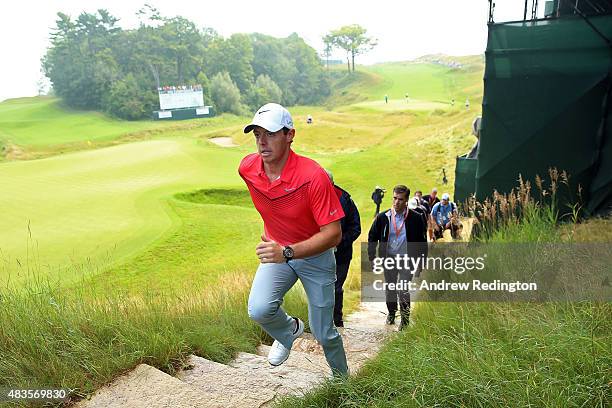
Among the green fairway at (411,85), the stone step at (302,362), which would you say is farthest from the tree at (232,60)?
the stone step at (302,362)

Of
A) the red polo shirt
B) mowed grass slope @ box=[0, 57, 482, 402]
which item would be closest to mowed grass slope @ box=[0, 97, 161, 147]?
mowed grass slope @ box=[0, 57, 482, 402]

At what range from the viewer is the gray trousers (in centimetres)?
308

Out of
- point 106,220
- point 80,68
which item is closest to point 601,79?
point 106,220

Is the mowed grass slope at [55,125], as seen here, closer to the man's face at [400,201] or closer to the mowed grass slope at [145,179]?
the mowed grass slope at [145,179]

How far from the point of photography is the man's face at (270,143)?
2963mm

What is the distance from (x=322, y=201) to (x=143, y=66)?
329 feet

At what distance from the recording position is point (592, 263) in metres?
3.73

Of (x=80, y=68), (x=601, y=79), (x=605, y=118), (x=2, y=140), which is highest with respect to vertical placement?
(x=80, y=68)

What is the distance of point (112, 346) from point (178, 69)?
335 feet

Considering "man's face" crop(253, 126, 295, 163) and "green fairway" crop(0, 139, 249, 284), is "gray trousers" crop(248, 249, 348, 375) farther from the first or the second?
"green fairway" crop(0, 139, 249, 284)

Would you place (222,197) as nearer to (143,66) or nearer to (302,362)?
(302,362)

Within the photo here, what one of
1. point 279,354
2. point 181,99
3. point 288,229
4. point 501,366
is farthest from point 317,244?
point 181,99

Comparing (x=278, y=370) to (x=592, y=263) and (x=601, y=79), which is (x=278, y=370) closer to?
(x=592, y=263)

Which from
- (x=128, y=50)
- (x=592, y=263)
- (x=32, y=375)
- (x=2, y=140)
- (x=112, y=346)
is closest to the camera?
(x=32, y=375)
